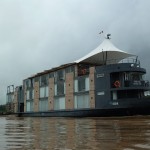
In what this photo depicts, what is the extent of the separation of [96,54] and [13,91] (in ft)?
70.7

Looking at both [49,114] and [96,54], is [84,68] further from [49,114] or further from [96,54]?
[49,114]

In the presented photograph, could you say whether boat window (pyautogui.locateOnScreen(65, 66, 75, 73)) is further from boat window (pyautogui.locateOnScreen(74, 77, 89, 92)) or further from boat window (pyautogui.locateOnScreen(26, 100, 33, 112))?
boat window (pyautogui.locateOnScreen(26, 100, 33, 112))

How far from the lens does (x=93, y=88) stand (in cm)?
3198

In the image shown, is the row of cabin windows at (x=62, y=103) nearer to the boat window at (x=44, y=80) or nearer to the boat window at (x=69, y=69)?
the boat window at (x=44, y=80)

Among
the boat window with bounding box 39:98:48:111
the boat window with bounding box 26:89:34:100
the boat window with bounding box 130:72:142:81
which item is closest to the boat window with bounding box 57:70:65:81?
the boat window with bounding box 39:98:48:111

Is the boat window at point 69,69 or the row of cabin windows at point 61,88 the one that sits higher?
the boat window at point 69,69

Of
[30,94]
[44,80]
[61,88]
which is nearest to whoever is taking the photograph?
[61,88]

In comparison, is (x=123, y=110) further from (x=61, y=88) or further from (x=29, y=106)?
(x=29, y=106)

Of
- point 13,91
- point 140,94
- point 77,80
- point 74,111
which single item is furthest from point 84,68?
point 13,91

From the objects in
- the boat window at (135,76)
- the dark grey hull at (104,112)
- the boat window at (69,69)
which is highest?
the boat window at (69,69)

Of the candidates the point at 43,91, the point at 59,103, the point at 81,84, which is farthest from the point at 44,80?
the point at 81,84

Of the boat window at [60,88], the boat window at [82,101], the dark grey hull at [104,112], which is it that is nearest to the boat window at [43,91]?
the boat window at [60,88]

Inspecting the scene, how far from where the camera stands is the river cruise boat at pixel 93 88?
98.6ft

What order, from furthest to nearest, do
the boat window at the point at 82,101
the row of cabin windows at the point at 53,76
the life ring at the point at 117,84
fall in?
1. the row of cabin windows at the point at 53,76
2. the boat window at the point at 82,101
3. the life ring at the point at 117,84
